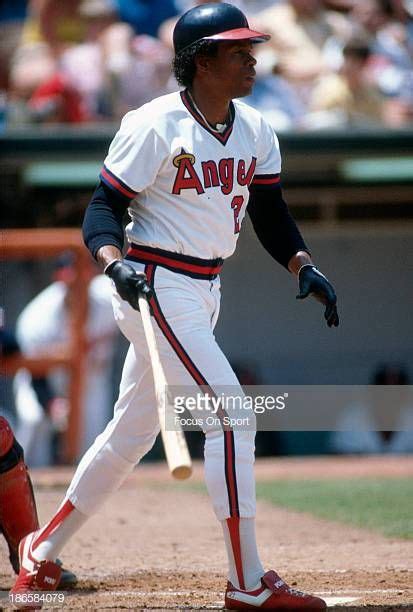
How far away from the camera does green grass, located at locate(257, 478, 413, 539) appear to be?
5203 millimetres

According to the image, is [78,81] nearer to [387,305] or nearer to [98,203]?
[387,305]

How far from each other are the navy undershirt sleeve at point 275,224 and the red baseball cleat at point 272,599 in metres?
1.05

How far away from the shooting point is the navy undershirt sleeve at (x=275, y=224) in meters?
3.47

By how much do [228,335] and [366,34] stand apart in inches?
112

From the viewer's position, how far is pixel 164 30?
918 cm

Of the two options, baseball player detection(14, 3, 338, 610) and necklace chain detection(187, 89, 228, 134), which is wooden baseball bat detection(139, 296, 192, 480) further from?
necklace chain detection(187, 89, 228, 134)

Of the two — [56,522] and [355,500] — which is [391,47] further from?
[56,522]

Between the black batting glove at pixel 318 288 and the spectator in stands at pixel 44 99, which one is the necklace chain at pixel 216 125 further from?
the spectator in stands at pixel 44 99

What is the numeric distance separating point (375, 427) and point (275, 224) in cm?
546

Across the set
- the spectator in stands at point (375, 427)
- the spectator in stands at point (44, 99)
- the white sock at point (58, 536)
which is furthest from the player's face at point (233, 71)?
the spectator in stands at point (375, 427)

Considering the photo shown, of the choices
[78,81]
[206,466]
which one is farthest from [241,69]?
[78,81]

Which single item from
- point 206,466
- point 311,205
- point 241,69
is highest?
point 241,69

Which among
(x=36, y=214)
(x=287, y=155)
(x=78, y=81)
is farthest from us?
(x=36, y=214)

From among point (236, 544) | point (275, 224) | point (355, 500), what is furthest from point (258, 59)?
point (236, 544)
